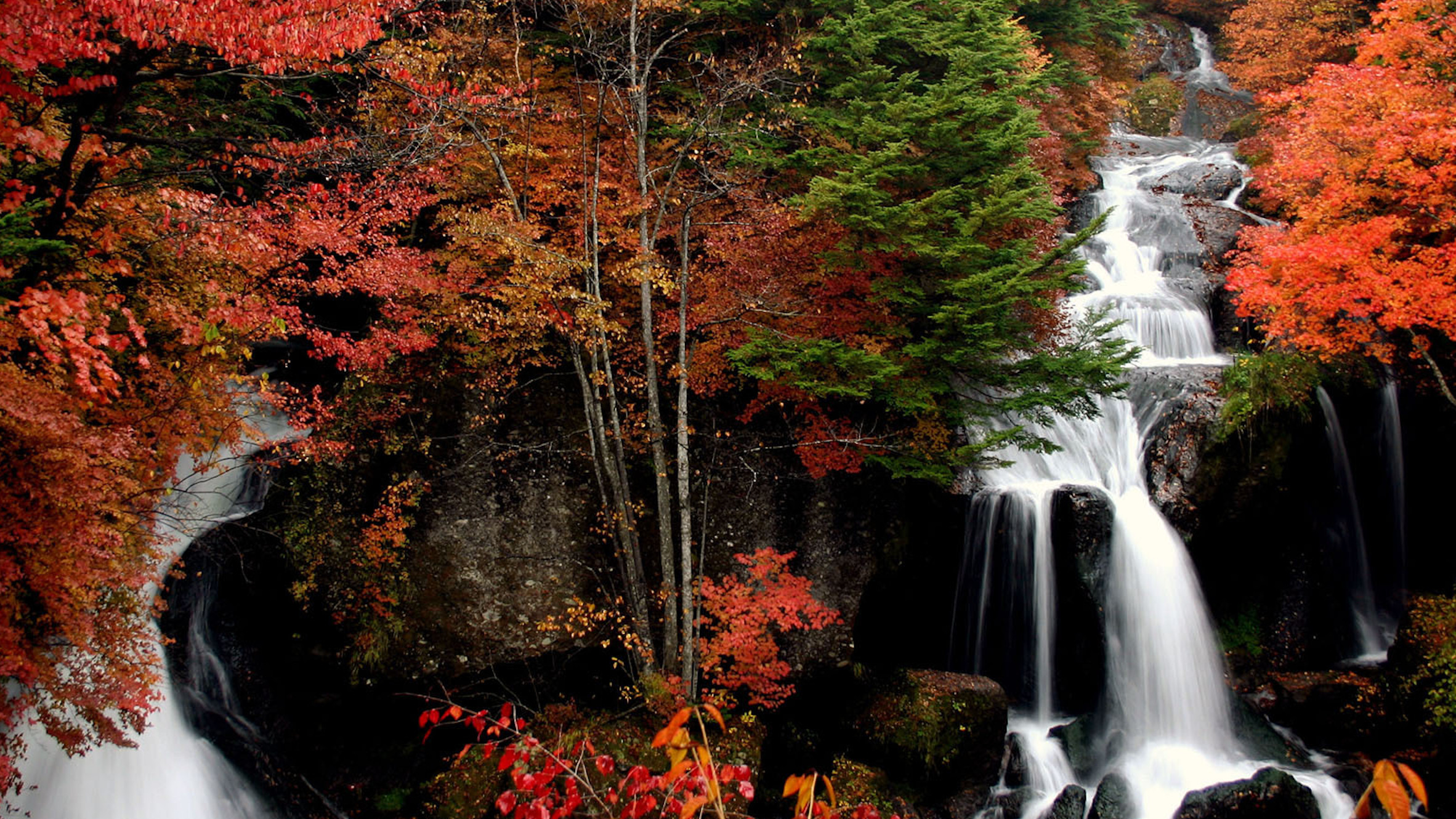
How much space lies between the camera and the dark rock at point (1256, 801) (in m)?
7.95

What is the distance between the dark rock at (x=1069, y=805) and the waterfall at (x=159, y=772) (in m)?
9.87

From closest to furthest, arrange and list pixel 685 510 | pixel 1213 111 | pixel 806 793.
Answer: pixel 806 793
pixel 685 510
pixel 1213 111

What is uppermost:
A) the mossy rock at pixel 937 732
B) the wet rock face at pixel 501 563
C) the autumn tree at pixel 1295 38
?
the autumn tree at pixel 1295 38

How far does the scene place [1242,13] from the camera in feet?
76.4

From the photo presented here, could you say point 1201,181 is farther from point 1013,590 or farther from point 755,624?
point 755,624

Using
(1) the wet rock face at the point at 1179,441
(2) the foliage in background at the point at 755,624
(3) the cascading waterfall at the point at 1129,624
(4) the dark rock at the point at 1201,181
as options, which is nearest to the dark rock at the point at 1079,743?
(3) the cascading waterfall at the point at 1129,624

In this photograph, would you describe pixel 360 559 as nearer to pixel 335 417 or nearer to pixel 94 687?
pixel 335 417

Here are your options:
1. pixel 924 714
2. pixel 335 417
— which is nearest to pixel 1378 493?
pixel 924 714

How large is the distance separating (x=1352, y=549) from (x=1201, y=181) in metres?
10.3

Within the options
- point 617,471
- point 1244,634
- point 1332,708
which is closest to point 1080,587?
point 1244,634

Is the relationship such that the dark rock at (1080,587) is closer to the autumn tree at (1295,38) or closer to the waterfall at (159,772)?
the waterfall at (159,772)

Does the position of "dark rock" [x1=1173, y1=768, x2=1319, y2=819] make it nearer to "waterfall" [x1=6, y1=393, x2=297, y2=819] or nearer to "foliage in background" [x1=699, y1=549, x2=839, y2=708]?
"foliage in background" [x1=699, y1=549, x2=839, y2=708]

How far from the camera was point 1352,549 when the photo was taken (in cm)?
1220

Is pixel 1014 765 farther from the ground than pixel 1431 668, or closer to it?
closer to it
